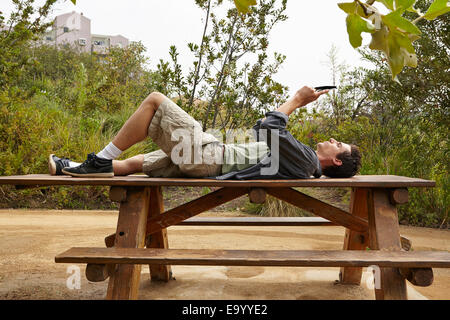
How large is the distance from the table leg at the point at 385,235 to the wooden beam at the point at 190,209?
0.74 metres

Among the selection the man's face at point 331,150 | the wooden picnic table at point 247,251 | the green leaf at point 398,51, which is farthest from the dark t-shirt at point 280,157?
the green leaf at point 398,51

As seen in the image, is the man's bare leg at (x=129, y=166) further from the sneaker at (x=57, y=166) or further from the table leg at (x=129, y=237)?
the table leg at (x=129, y=237)

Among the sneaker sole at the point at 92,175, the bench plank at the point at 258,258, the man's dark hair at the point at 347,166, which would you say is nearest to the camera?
the bench plank at the point at 258,258

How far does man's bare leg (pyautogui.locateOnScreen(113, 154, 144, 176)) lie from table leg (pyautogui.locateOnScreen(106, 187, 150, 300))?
448 millimetres

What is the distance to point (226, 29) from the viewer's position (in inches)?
240

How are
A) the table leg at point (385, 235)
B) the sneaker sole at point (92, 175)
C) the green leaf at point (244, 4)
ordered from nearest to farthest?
the green leaf at point (244, 4) < the table leg at point (385, 235) < the sneaker sole at point (92, 175)

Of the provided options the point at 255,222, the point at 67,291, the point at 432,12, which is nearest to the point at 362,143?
the point at 255,222

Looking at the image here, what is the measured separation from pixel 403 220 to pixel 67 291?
4.24m

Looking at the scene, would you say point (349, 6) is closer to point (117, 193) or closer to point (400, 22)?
point (400, 22)

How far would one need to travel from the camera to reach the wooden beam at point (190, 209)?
251 centimetres

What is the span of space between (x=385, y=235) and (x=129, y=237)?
137 centimetres

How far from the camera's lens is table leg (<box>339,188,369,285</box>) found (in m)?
2.79

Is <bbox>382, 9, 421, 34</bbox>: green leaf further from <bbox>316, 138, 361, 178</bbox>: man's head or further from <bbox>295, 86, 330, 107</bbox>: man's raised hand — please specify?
<bbox>316, 138, 361, 178</bbox>: man's head

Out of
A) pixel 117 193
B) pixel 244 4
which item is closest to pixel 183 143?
pixel 117 193
